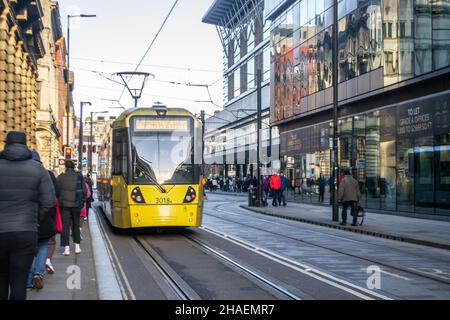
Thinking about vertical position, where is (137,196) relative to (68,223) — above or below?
above

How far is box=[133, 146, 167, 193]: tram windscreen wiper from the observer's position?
54.4ft

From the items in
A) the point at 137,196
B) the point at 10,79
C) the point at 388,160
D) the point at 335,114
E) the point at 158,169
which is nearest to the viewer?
the point at 137,196

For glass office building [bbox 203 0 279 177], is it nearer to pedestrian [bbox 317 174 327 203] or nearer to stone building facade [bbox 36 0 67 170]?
stone building facade [bbox 36 0 67 170]

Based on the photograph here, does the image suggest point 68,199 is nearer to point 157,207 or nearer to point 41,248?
point 157,207

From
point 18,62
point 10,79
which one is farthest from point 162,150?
point 18,62

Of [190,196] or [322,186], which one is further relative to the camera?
[322,186]

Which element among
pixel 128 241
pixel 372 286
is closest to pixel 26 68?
pixel 128 241

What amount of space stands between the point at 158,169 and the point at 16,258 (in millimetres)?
10521

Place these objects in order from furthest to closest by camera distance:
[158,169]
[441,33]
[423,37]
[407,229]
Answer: [423,37] → [441,33] → [407,229] → [158,169]

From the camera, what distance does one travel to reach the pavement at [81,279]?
28.5ft

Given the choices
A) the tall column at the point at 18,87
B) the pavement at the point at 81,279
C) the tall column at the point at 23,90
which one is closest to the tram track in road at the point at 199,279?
the pavement at the point at 81,279

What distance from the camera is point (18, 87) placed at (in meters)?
29.1

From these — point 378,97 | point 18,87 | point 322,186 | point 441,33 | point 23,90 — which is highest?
point 441,33

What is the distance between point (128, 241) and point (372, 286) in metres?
8.12
